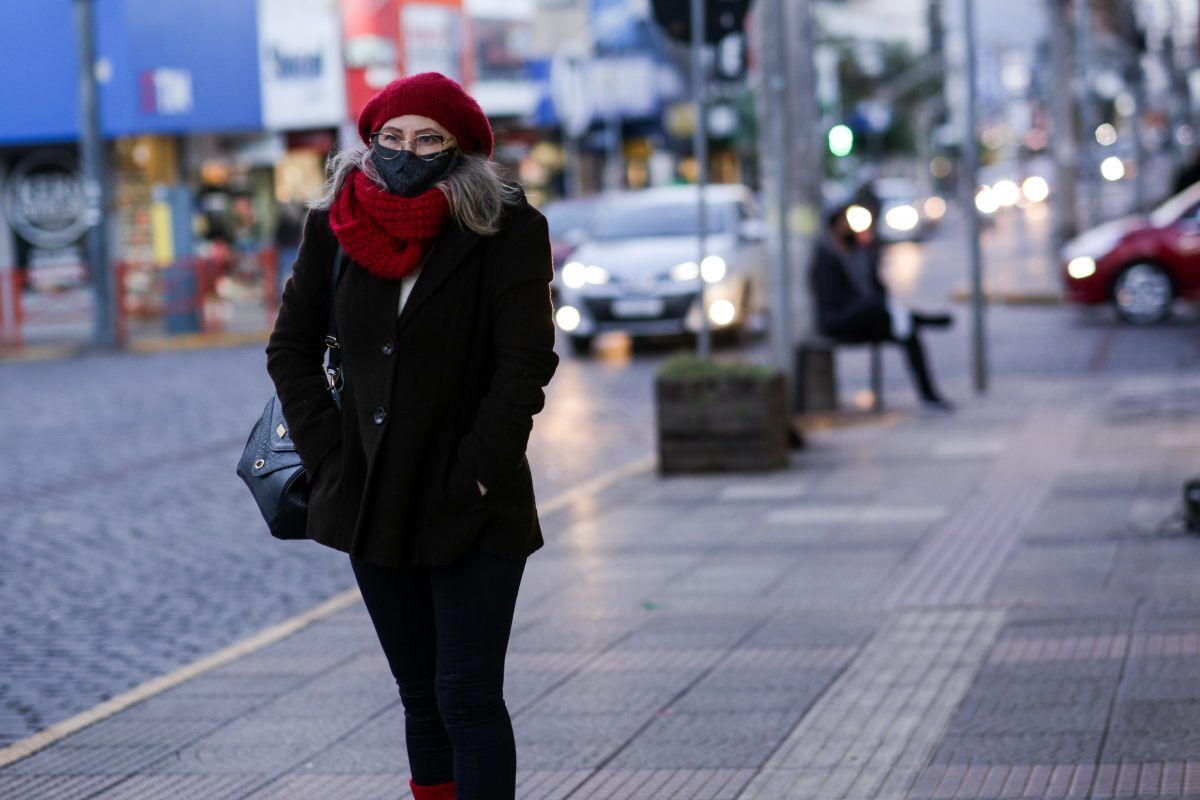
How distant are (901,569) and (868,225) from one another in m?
6.69

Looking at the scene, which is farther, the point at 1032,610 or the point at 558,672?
the point at 1032,610

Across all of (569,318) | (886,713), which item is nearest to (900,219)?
(569,318)

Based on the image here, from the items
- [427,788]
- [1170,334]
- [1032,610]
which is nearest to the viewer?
[427,788]

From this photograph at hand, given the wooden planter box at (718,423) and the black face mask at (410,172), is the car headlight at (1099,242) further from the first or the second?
the black face mask at (410,172)

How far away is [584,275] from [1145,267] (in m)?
6.27

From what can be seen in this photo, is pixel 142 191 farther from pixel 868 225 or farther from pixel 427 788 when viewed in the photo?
pixel 427 788

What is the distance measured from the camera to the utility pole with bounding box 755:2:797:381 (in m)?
13.1

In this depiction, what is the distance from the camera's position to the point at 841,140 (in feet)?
51.9

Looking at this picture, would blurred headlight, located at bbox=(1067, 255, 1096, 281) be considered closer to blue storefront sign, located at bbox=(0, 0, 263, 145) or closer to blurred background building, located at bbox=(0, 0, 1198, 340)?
blurred background building, located at bbox=(0, 0, 1198, 340)

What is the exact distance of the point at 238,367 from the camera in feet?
72.8

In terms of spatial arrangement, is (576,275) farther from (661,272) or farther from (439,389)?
(439,389)

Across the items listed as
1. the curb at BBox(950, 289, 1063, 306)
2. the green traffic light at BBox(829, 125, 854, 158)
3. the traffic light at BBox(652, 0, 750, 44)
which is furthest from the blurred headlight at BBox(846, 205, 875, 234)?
the curb at BBox(950, 289, 1063, 306)

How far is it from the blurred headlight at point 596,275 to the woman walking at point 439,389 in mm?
17321

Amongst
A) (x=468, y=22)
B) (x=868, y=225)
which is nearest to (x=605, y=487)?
(x=868, y=225)
